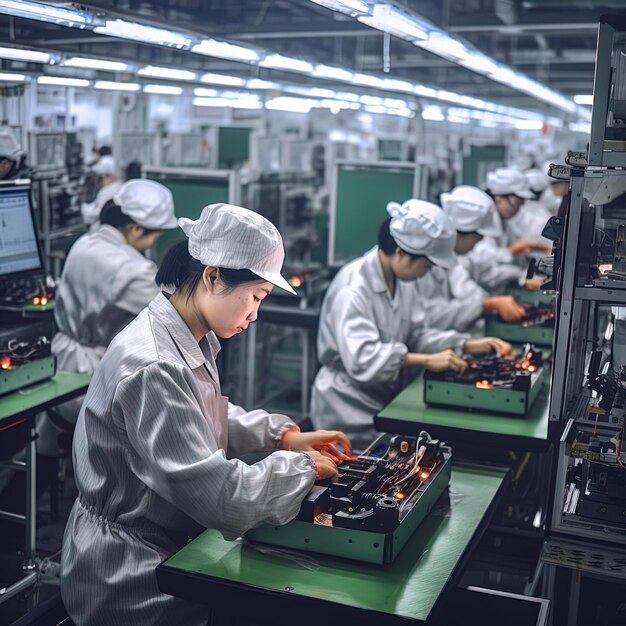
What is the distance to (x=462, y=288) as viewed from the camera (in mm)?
4707

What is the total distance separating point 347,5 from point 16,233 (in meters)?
2.30

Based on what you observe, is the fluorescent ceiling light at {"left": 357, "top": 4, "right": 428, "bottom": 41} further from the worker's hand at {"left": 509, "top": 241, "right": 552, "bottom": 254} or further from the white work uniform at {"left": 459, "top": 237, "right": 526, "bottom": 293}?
the worker's hand at {"left": 509, "top": 241, "right": 552, "bottom": 254}


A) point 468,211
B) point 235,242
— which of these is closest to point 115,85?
point 468,211

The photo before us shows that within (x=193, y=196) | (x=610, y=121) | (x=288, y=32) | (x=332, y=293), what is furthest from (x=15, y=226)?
(x=288, y=32)

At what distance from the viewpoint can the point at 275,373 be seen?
264 inches

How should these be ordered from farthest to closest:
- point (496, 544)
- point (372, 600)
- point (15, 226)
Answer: point (15, 226), point (496, 544), point (372, 600)

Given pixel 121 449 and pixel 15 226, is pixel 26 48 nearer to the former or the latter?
pixel 15 226

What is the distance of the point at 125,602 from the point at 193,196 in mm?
3658

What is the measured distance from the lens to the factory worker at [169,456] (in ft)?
6.21

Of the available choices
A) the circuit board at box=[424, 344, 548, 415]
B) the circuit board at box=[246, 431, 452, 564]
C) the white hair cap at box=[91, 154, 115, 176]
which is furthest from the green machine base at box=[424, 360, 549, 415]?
the white hair cap at box=[91, 154, 115, 176]

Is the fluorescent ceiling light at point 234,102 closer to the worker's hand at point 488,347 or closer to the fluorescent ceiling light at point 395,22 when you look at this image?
the fluorescent ceiling light at point 395,22

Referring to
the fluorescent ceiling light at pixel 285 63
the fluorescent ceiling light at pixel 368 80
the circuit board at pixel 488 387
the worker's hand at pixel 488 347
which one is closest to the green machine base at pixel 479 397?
the circuit board at pixel 488 387

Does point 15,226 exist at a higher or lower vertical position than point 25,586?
higher

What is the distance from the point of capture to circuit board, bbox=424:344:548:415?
10.1ft
